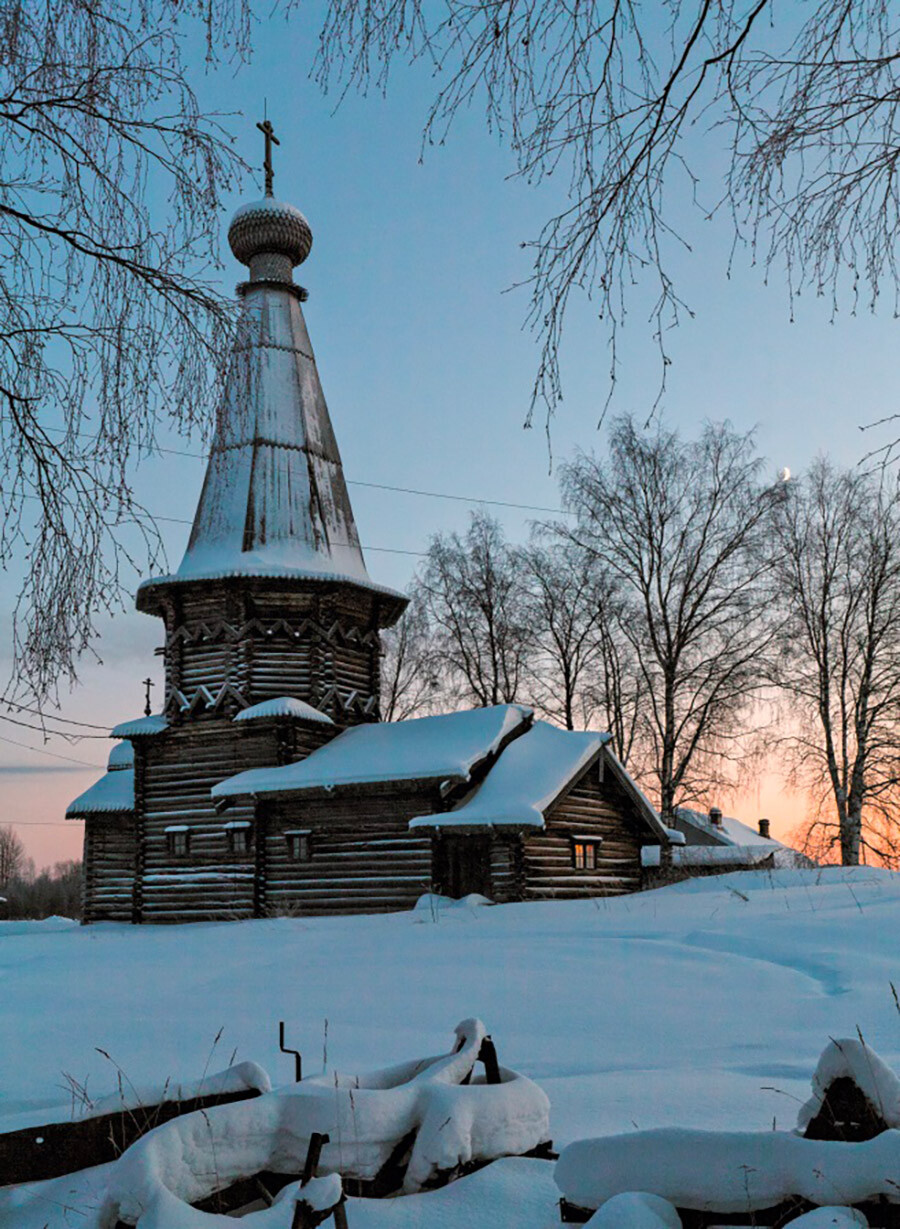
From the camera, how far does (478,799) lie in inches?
714

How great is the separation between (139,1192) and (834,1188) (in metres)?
1.55

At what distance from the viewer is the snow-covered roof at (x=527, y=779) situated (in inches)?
672

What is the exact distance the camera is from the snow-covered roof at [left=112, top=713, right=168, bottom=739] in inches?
868

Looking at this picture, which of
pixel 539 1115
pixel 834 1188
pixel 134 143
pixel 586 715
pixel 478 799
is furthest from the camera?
pixel 586 715

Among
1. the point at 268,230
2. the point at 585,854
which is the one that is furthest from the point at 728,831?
the point at 268,230

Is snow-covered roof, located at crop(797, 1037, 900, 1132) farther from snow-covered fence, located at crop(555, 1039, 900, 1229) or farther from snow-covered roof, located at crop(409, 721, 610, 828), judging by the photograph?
snow-covered roof, located at crop(409, 721, 610, 828)

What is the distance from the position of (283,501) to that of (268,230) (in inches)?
281

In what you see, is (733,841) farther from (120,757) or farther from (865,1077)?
(865,1077)

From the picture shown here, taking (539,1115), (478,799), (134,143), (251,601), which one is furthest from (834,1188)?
(251,601)

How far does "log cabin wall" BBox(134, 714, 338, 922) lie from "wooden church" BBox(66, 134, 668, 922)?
0.04 m

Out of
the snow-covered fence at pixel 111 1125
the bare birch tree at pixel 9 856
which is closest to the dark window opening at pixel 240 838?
the snow-covered fence at pixel 111 1125

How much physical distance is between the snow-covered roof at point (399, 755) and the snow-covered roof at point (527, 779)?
0.43 meters

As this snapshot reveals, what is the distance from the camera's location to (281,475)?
23188mm

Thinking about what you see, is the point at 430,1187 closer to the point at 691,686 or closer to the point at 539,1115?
the point at 539,1115
